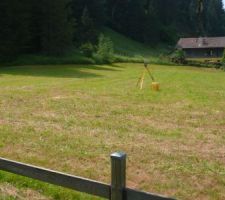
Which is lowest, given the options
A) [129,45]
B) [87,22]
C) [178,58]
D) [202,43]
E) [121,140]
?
[121,140]

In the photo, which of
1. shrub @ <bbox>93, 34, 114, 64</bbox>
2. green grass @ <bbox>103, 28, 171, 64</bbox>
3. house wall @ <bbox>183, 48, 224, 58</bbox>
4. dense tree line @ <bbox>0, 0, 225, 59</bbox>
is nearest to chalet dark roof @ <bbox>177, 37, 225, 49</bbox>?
house wall @ <bbox>183, 48, 224, 58</bbox>

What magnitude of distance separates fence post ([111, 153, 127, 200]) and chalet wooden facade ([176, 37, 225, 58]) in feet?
285

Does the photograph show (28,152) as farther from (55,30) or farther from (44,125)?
(55,30)

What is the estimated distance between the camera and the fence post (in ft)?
14.8

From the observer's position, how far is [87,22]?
73.1 metres

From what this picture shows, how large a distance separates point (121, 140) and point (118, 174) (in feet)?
19.1

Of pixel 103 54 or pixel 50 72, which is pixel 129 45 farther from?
pixel 50 72

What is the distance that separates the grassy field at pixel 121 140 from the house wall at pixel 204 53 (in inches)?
2936

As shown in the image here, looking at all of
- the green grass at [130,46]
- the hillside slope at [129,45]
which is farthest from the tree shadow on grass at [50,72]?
the hillside slope at [129,45]

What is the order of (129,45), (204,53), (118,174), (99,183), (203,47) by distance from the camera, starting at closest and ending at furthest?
(118,174)
(99,183)
(129,45)
(203,47)
(204,53)

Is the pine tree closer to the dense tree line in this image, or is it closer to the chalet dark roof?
the dense tree line

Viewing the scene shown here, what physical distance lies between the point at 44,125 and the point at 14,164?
20.9 ft

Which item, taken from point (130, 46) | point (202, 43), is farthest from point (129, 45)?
point (202, 43)

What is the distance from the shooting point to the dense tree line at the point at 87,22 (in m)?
46.8
